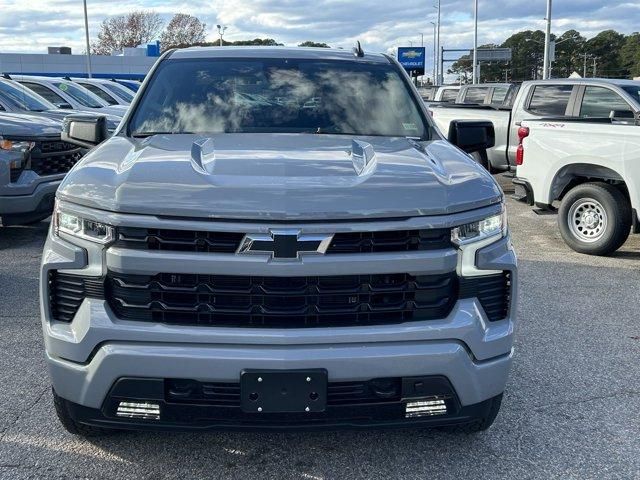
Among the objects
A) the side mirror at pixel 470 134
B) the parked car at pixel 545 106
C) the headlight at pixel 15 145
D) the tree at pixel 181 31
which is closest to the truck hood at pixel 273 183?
the side mirror at pixel 470 134

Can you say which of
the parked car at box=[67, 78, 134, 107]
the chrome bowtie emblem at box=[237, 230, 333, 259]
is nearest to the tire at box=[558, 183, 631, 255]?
the chrome bowtie emblem at box=[237, 230, 333, 259]

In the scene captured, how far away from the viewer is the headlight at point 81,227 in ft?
8.92

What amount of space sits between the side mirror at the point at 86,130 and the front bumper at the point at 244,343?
164cm

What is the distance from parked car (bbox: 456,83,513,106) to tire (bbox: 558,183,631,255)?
698cm

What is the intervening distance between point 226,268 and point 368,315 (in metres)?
0.60

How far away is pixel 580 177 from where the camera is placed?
7965mm

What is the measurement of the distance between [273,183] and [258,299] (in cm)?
47

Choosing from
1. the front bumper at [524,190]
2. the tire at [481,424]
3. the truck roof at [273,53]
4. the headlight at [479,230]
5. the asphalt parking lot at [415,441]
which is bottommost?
the asphalt parking lot at [415,441]

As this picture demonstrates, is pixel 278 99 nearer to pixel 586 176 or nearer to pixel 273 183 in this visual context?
pixel 273 183

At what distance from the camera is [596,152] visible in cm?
742

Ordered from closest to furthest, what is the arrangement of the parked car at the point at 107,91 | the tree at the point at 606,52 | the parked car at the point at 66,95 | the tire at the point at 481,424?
the tire at the point at 481,424 → the parked car at the point at 66,95 → the parked car at the point at 107,91 → the tree at the point at 606,52

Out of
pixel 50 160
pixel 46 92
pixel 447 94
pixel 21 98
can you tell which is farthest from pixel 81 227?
pixel 447 94

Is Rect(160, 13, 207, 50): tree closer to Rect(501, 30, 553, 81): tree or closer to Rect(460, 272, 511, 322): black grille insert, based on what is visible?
Rect(501, 30, 553, 81): tree

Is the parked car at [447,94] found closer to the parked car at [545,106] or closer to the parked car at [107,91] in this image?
the parked car at [545,106]
